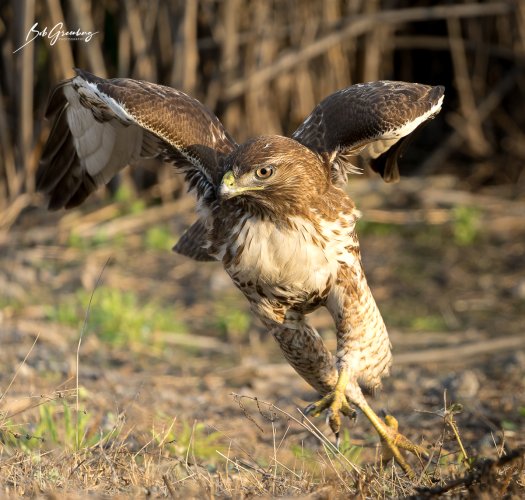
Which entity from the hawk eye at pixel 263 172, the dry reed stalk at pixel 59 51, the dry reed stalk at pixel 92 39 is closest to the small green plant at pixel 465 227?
the dry reed stalk at pixel 92 39

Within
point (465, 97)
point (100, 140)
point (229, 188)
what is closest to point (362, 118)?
point (229, 188)

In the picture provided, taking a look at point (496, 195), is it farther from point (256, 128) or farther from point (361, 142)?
point (361, 142)

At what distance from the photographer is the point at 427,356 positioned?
6.82m

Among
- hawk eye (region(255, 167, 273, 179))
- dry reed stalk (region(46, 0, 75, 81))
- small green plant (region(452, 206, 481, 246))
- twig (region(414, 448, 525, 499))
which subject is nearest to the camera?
twig (region(414, 448, 525, 499))

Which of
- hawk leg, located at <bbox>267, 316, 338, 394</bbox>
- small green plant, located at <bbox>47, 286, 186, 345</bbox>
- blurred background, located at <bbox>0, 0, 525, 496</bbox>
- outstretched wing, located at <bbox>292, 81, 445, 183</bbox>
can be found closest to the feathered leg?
hawk leg, located at <bbox>267, 316, 338, 394</bbox>

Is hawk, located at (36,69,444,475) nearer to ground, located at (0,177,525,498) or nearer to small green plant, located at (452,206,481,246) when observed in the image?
ground, located at (0,177,525,498)

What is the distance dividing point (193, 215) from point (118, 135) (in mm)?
3573

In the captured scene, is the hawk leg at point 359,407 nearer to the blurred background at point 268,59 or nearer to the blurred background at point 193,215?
the blurred background at point 193,215

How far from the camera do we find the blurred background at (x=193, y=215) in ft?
21.7

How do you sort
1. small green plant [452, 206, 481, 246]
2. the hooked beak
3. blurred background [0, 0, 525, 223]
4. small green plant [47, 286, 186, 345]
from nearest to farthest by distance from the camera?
Result: the hooked beak < small green plant [47, 286, 186, 345] < blurred background [0, 0, 525, 223] < small green plant [452, 206, 481, 246]

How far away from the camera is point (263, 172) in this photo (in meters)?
4.28

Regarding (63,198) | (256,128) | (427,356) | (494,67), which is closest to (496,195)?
(494,67)

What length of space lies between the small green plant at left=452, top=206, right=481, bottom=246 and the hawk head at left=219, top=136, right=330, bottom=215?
15.0ft

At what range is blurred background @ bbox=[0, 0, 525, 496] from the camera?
260 inches
